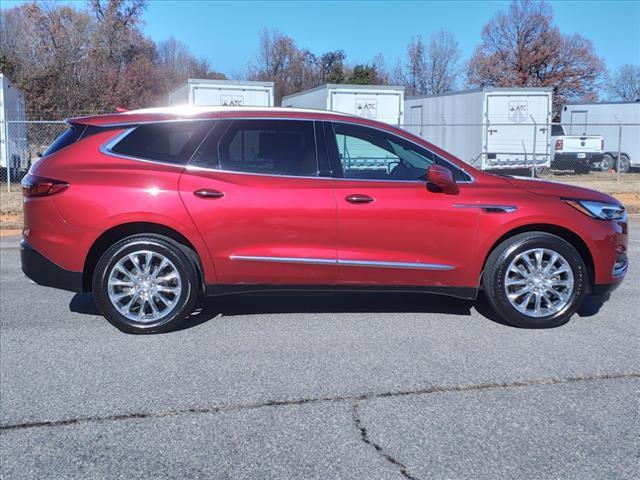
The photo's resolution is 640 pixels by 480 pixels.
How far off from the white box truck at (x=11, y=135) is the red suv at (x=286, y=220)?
11.9 metres

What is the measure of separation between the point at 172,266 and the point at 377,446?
2542 millimetres

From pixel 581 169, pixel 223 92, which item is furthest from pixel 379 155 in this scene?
pixel 581 169

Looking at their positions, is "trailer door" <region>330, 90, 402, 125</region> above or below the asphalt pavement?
above

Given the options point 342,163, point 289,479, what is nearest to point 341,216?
point 342,163

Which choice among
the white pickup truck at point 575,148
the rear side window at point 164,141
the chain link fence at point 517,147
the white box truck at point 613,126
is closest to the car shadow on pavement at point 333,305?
the rear side window at point 164,141

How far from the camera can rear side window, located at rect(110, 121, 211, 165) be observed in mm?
5352

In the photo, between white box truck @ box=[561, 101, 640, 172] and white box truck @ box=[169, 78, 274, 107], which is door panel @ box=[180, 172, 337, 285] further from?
white box truck @ box=[561, 101, 640, 172]

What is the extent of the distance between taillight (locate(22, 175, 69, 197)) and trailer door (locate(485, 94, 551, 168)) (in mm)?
17981

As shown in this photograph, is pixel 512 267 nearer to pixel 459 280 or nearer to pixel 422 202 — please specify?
pixel 459 280

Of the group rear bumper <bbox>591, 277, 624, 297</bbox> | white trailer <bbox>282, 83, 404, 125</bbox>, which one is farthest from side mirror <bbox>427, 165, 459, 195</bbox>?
white trailer <bbox>282, 83, 404, 125</bbox>

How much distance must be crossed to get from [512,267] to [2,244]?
847 centimetres

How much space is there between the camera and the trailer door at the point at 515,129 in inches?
847

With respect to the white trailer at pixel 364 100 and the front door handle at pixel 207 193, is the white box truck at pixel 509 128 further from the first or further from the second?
the front door handle at pixel 207 193

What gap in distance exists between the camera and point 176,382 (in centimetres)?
432
